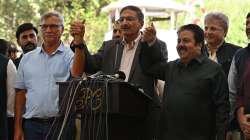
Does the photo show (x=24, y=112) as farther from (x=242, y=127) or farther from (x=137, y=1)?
(x=137, y=1)

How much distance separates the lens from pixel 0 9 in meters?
22.8

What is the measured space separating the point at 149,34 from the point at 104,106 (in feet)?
2.92

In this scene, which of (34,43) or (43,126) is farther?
(34,43)

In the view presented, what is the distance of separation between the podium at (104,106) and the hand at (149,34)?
1.87 feet

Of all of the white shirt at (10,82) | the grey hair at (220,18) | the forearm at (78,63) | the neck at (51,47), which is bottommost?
the white shirt at (10,82)

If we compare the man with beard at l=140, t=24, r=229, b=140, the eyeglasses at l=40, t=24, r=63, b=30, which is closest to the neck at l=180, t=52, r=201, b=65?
the man with beard at l=140, t=24, r=229, b=140

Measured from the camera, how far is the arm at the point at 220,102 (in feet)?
18.2

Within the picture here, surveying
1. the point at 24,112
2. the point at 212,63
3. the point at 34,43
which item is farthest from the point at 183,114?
the point at 34,43

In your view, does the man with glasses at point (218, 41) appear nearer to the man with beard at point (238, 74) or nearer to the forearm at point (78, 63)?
the man with beard at point (238, 74)

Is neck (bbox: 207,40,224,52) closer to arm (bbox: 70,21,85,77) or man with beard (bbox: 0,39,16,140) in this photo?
arm (bbox: 70,21,85,77)

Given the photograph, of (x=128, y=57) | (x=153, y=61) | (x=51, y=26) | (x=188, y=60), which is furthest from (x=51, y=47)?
(x=188, y=60)

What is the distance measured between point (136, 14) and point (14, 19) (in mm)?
17617

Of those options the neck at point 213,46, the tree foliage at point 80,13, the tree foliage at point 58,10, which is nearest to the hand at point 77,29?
the neck at point 213,46

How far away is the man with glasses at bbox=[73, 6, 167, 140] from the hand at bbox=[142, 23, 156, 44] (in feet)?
0.41
